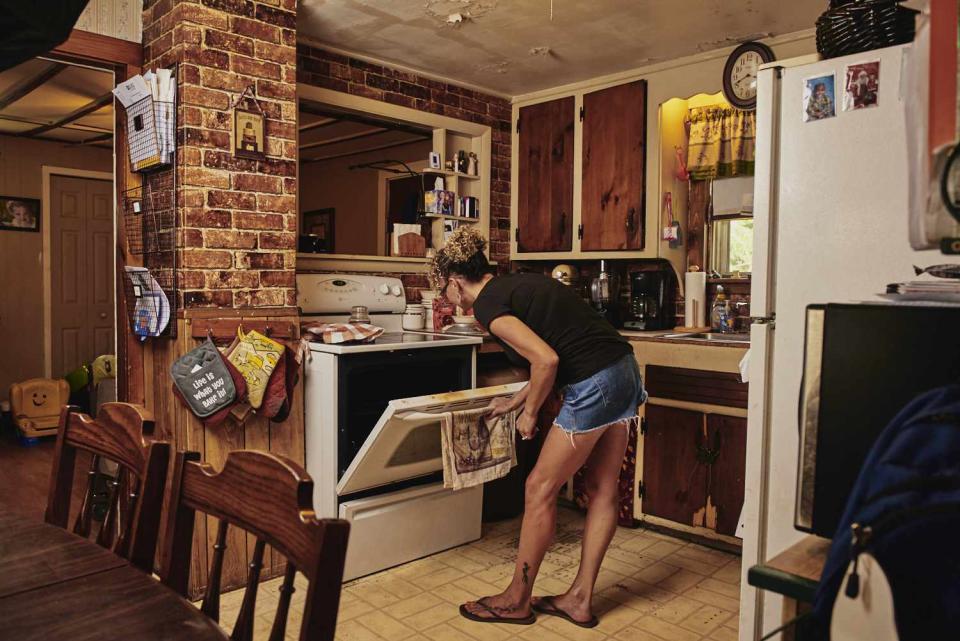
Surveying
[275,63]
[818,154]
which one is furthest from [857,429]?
[275,63]

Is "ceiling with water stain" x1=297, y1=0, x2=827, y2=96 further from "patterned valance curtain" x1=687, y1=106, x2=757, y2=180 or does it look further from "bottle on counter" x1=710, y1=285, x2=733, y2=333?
"bottle on counter" x1=710, y1=285, x2=733, y2=333

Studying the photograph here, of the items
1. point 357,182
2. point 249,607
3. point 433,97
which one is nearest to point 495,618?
point 249,607

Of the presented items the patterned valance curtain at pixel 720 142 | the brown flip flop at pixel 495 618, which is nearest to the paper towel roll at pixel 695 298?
the patterned valance curtain at pixel 720 142

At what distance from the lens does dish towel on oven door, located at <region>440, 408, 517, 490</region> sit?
9.27ft

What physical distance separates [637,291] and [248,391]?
2208 millimetres

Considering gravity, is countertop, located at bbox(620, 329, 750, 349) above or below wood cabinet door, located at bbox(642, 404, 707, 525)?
above

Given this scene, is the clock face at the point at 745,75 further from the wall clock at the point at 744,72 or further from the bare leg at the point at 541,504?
the bare leg at the point at 541,504

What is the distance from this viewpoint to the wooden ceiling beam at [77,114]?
506 cm

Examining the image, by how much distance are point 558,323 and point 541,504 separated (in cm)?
64

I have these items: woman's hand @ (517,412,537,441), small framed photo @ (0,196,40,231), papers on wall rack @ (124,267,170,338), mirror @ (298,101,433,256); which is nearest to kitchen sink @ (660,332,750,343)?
woman's hand @ (517,412,537,441)

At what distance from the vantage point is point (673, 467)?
3.36 m

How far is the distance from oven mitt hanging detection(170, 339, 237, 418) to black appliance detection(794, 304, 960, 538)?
2090 millimetres

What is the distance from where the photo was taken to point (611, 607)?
8.99 ft

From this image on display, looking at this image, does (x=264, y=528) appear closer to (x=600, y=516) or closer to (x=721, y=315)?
(x=600, y=516)
